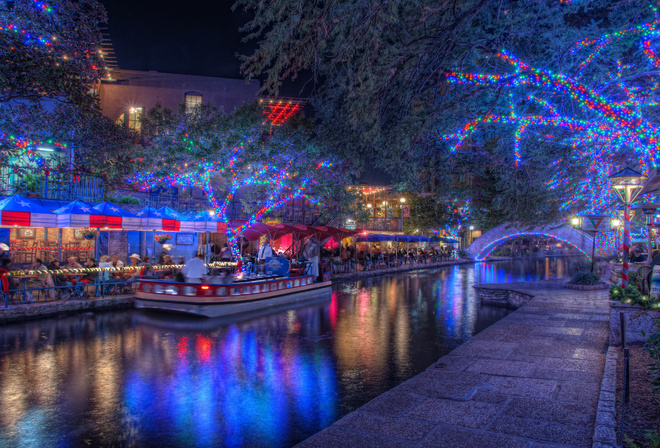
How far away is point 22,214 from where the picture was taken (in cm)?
1324

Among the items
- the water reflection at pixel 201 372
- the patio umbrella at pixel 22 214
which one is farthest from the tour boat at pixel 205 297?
the patio umbrella at pixel 22 214

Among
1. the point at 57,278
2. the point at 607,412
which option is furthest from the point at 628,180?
the point at 57,278

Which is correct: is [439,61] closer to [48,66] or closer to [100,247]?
[48,66]

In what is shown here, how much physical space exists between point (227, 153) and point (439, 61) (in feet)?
38.2

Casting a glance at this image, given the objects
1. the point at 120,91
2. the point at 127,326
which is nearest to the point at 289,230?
the point at 127,326

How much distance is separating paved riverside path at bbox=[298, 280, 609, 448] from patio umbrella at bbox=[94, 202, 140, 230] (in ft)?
41.6

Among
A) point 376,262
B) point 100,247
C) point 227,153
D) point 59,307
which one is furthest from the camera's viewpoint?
point 376,262

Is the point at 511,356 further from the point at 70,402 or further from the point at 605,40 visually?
the point at 605,40

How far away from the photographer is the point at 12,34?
28.8ft

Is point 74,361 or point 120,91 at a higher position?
point 120,91

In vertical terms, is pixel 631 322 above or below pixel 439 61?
below

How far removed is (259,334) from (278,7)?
7.66 metres

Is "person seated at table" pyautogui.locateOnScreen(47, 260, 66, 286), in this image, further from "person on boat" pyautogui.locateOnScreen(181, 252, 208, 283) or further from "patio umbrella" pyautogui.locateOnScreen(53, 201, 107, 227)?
"person on boat" pyautogui.locateOnScreen(181, 252, 208, 283)

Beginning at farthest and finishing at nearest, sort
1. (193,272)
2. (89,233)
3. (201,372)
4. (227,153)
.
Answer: (227,153)
(89,233)
(193,272)
(201,372)
